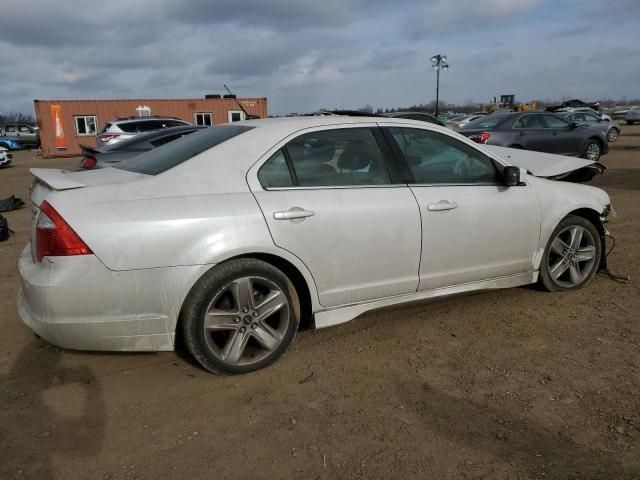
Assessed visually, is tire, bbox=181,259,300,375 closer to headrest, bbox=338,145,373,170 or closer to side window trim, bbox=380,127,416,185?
headrest, bbox=338,145,373,170

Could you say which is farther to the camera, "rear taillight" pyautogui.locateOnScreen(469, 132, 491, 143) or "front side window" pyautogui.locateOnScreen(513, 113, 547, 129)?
"front side window" pyautogui.locateOnScreen(513, 113, 547, 129)

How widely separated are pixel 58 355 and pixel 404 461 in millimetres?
2391

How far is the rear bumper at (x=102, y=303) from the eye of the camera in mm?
2762

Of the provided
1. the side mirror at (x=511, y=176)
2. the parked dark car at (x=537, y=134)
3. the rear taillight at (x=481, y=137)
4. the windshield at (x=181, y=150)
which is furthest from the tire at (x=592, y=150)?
the windshield at (x=181, y=150)

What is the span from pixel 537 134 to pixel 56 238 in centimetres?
1240

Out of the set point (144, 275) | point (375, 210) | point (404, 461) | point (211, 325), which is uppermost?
point (375, 210)

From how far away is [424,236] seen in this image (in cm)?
355

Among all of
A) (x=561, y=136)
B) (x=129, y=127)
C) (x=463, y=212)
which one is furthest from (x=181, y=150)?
(x=129, y=127)

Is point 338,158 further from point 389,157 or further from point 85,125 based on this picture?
point 85,125

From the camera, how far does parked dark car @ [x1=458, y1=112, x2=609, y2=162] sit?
1246 centimetres

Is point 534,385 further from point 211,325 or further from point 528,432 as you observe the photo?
point 211,325

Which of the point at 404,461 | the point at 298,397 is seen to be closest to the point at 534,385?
the point at 404,461

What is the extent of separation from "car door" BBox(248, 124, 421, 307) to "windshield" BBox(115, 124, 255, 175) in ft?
1.31

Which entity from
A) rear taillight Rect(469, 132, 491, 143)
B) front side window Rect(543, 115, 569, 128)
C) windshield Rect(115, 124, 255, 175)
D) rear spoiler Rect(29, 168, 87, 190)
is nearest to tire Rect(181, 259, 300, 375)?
windshield Rect(115, 124, 255, 175)
